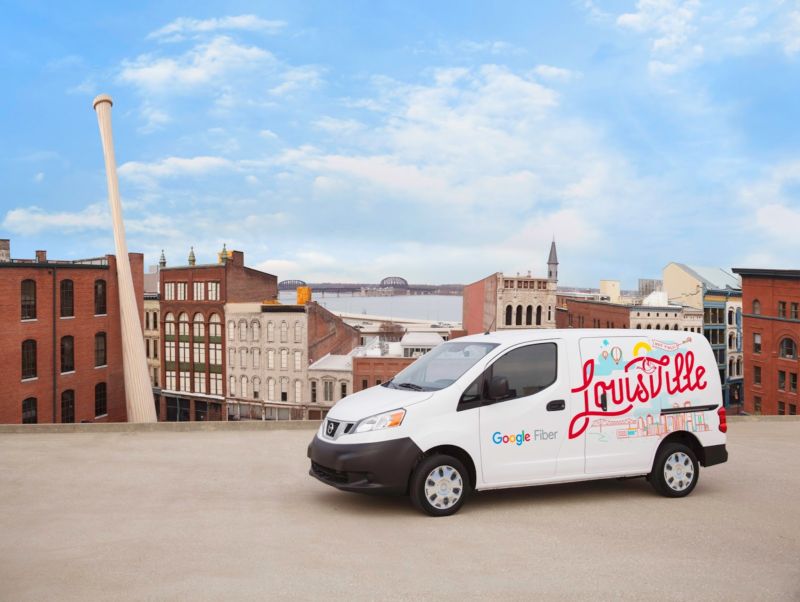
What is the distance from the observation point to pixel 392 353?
63.9 m

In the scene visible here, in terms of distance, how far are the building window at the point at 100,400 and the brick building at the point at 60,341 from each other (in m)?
0.07

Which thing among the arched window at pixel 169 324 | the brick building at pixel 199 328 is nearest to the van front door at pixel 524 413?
the brick building at pixel 199 328

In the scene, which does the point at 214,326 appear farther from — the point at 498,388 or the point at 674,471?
the point at 498,388

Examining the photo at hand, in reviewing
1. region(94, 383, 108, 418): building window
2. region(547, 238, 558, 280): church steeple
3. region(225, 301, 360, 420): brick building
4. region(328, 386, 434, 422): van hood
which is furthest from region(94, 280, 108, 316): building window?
region(547, 238, 558, 280): church steeple

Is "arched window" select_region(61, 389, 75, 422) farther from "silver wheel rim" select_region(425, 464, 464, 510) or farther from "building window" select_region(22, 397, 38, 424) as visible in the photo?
"silver wheel rim" select_region(425, 464, 464, 510)

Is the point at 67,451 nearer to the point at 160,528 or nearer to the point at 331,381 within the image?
the point at 160,528

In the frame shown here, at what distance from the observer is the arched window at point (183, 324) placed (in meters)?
73.8

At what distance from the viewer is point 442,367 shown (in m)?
7.56

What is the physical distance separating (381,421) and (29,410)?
4089 centimetres

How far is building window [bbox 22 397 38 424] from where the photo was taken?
4000 centimetres

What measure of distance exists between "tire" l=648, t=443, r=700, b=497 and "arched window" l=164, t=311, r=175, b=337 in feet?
237

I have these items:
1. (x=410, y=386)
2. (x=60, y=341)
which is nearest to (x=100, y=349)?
(x=60, y=341)

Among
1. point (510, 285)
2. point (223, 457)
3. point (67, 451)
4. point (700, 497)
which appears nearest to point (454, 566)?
point (700, 497)

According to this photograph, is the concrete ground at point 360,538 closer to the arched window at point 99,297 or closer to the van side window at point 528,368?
the van side window at point 528,368
